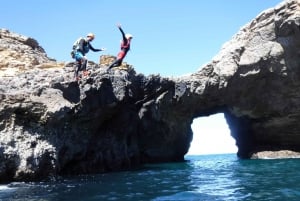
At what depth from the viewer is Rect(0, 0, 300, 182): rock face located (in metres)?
21.4

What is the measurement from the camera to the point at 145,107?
3397 cm

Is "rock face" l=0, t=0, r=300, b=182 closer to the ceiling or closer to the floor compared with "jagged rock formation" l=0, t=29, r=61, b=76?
closer to the floor

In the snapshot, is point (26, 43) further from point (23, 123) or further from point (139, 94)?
point (23, 123)

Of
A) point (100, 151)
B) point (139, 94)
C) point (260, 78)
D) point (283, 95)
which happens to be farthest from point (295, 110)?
point (100, 151)

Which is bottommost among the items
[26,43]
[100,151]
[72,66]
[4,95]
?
[100,151]

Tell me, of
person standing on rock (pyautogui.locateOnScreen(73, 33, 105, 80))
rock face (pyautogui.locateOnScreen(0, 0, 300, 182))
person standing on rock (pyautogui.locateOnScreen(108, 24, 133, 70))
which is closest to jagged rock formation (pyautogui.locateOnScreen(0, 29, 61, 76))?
rock face (pyautogui.locateOnScreen(0, 0, 300, 182))

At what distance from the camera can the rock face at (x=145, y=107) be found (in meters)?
21.4

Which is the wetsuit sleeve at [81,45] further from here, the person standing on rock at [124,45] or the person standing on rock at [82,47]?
the person standing on rock at [124,45]

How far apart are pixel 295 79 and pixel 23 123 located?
25.5m

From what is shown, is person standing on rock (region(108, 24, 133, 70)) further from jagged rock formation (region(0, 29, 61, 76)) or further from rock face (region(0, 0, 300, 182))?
jagged rock formation (region(0, 29, 61, 76))

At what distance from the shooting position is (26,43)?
35.5 meters

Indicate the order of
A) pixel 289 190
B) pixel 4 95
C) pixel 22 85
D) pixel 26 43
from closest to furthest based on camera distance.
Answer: pixel 289 190 → pixel 4 95 → pixel 22 85 → pixel 26 43

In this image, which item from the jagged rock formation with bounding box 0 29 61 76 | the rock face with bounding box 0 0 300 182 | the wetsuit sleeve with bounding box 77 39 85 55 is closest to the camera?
the rock face with bounding box 0 0 300 182

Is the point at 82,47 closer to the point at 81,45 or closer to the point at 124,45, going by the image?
the point at 81,45
